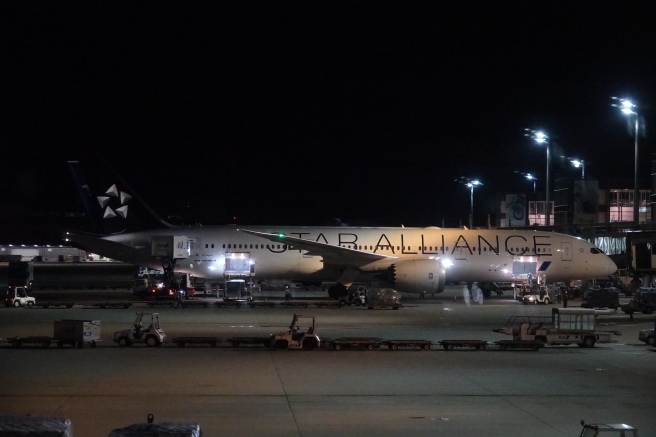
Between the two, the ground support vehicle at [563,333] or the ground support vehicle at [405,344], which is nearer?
the ground support vehicle at [405,344]

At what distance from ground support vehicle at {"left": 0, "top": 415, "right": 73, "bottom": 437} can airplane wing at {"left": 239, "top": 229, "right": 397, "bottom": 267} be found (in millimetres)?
40069

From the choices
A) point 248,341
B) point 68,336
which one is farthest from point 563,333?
point 68,336

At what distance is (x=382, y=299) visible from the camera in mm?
44656

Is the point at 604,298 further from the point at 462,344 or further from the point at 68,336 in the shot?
the point at 68,336

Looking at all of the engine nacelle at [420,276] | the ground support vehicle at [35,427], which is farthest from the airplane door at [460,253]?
the ground support vehicle at [35,427]

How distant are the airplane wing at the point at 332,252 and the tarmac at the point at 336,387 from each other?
686 inches

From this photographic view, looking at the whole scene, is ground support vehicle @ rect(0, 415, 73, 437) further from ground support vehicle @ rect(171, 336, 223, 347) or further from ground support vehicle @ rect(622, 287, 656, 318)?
ground support vehicle @ rect(622, 287, 656, 318)

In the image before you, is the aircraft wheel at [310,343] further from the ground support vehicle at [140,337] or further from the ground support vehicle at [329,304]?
the ground support vehicle at [329,304]

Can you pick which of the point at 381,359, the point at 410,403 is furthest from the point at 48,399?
the point at 381,359

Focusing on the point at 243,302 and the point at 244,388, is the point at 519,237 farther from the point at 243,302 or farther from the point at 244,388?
the point at 244,388

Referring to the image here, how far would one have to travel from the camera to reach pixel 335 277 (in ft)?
169

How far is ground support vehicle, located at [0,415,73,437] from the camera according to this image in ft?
25.6

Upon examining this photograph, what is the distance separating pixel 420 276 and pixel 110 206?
20303 millimetres

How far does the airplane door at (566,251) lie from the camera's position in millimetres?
53938
